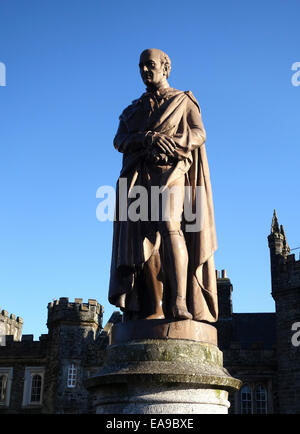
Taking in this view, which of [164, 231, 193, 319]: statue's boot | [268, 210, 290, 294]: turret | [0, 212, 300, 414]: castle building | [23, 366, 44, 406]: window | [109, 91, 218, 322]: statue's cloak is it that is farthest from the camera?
[23, 366, 44, 406]: window

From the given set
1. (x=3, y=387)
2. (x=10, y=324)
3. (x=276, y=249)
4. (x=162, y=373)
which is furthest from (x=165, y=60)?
(x=10, y=324)

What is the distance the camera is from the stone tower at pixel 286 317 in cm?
2848

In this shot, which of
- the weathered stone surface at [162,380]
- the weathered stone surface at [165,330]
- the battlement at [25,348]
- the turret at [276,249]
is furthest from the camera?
the battlement at [25,348]

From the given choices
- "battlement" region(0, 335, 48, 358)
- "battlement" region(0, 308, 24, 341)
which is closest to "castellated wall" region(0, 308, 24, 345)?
"battlement" region(0, 308, 24, 341)

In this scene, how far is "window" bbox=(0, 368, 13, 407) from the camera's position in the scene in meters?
33.3

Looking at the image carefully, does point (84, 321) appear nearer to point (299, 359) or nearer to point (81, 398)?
point (81, 398)

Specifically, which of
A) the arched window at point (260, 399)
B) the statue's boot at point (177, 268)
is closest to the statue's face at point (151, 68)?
the statue's boot at point (177, 268)

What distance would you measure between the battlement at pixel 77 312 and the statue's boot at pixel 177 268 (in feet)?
94.7

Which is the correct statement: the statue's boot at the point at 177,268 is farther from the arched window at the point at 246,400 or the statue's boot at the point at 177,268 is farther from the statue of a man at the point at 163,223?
the arched window at the point at 246,400

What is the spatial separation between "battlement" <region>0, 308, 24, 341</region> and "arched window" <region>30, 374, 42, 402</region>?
723 centimetres

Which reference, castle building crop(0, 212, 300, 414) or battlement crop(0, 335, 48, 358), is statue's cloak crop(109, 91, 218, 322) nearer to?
castle building crop(0, 212, 300, 414)

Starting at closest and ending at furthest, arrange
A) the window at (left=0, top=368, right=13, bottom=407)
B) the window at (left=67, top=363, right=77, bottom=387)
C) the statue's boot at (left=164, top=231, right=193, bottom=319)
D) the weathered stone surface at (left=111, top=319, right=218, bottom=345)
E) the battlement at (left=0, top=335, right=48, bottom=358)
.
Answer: the weathered stone surface at (left=111, top=319, right=218, bottom=345)
the statue's boot at (left=164, top=231, right=193, bottom=319)
the window at (left=67, top=363, right=77, bottom=387)
the window at (left=0, top=368, right=13, bottom=407)
the battlement at (left=0, top=335, right=48, bottom=358)

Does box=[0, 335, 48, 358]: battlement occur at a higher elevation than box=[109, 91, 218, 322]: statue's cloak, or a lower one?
higher

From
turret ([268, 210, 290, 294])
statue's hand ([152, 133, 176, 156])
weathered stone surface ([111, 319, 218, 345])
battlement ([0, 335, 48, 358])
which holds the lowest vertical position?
weathered stone surface ([111, 319, 218, 345])
